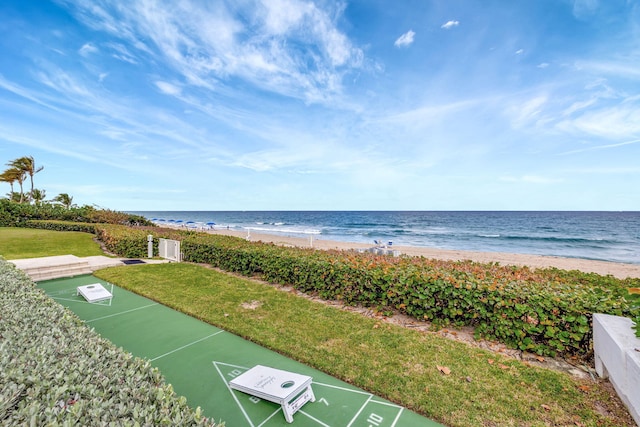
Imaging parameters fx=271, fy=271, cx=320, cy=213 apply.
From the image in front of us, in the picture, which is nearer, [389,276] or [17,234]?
[389,276]

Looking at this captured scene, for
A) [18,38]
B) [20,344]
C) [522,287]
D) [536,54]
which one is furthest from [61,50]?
[536,54]

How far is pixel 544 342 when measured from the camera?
398 centimetres

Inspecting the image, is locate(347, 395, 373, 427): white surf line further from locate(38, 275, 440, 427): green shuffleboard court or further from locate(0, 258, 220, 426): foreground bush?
locate(0, 258, 220, 426): foreground bush

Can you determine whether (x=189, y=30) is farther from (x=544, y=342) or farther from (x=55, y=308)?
(x=544, y=342)

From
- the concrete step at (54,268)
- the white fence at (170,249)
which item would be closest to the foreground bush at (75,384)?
the concrete step at (54,268)

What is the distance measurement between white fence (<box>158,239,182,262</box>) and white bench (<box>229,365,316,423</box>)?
8.09 metres

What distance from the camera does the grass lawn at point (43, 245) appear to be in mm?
11180

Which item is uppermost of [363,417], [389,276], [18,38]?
[18,38]

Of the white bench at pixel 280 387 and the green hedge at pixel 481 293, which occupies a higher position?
the green hedge at pixel 481 293

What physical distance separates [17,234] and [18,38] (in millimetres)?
10409

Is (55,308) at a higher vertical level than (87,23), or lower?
lower

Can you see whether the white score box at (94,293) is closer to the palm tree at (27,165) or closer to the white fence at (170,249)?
the white fence at (170,249)

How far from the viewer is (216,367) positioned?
3.56m

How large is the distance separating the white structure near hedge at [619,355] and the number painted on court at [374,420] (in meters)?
2.32
